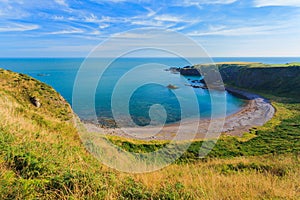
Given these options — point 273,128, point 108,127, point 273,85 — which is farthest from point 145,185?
point 273,85

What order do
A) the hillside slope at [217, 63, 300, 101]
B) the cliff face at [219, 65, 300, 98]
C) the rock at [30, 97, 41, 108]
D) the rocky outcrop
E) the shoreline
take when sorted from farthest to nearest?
the rocky outcrop, the cliff face at [219, 65, 300, 98], the hillside slope at [217, 63, 300, 101], the shoreline, the rock at [30, 97, 41, 108]

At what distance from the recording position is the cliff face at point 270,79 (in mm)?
72500

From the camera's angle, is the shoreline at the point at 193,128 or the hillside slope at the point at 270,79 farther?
the hillside slope at the point at 270,79

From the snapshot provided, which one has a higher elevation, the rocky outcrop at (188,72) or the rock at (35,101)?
the rocky outcrop at (188,72)

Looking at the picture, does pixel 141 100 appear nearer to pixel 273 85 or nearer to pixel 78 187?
pixel 273 85

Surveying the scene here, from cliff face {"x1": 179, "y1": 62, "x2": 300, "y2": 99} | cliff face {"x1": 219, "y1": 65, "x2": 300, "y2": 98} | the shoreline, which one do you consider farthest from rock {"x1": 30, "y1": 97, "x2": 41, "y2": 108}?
cliff face {"x1": 219, "y1": 65, "x2": 300, "y2": 98}

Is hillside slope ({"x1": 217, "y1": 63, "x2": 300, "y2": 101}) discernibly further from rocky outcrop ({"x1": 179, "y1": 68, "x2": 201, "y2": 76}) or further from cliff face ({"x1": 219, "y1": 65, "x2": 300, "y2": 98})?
rocky outcrop ({"x1": 179, "y1": 68, "x2": 201, "y2": 76})

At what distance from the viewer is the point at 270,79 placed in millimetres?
82125

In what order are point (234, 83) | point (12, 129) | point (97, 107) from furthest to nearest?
point (234, 83), point (97, 107), point (12, 129)

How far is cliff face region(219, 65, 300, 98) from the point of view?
7250cm

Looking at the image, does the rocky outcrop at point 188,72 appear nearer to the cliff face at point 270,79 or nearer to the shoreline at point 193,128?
the cliff face at point 270,79

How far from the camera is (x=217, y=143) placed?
28.2 meters

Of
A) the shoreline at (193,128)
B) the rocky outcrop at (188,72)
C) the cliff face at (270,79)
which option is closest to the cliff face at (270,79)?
the cliff face at (270,79)

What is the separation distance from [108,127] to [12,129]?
109ft
